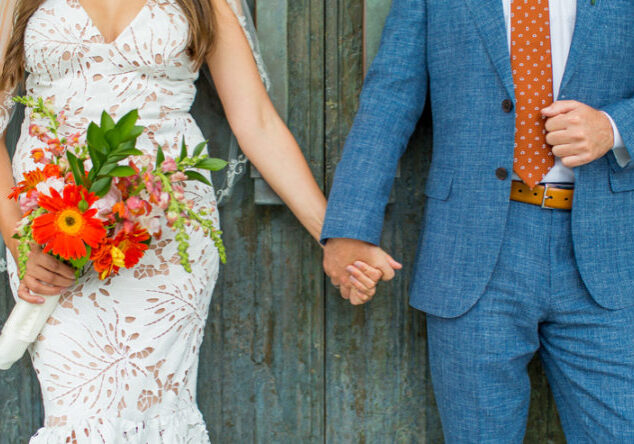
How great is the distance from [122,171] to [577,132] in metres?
0.95

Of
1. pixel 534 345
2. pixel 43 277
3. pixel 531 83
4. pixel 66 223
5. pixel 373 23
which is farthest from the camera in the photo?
pixel 373 23

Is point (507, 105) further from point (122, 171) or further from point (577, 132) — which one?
point (122, 171)

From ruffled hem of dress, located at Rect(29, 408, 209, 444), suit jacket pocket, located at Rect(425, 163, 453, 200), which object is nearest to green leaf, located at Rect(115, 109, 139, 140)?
ruffled hem of dress, located at Rect(29, 408, 209, 444)

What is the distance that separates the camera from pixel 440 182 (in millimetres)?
1593

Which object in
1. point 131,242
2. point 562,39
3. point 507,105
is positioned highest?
point 562,39

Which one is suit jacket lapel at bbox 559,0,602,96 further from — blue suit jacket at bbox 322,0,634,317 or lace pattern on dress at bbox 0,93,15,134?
lace pattern on dress at bbox 0,93,15,134

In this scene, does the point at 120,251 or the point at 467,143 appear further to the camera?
the point at 467,143

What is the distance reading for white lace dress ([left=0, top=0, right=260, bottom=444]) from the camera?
4.58 feet

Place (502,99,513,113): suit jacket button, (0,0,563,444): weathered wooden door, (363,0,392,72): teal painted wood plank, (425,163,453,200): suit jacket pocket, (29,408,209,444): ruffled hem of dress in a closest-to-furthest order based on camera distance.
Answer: (29,408,209,444): ruffled hem of dress → (502,99,513,113): suit jacket button → (425,163,453,200): suit jacket pocket → (363,0,392,72): teal painted wood plank → (0,0,563,444): weathered wooden door

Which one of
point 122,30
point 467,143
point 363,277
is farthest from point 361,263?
point 122,30

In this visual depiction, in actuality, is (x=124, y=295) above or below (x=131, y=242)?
below

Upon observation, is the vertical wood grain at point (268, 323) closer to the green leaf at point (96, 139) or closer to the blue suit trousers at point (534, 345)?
the blue suit trousers at point (534, 345)

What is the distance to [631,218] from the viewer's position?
1.50 m

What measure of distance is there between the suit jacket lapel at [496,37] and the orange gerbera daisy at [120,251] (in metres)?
0.85
